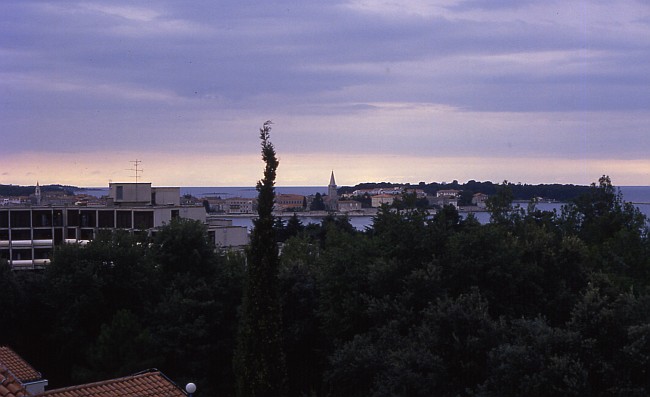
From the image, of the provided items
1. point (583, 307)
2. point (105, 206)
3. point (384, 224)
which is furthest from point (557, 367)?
point (105, 206)

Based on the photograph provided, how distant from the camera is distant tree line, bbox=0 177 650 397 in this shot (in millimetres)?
13031

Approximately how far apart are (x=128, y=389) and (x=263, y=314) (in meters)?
5.00

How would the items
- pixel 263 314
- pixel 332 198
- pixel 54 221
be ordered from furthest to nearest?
pixel 332 198
pixel 54 221
pixel 263 314

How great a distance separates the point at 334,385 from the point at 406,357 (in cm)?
349

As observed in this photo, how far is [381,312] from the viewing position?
16.1 meters

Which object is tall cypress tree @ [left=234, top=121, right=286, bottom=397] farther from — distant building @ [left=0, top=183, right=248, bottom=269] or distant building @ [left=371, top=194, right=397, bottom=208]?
distant building @ [left=0, top=183, right=248, bottom=269]

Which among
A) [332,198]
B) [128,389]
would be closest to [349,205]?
[332,198]

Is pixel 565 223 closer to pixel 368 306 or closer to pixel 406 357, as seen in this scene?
pixel 368 306

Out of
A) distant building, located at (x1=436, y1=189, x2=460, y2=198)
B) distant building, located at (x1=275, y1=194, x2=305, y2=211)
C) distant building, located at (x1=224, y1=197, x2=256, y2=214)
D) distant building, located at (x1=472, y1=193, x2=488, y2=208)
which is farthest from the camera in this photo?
distant building, located at (x1=224, y1=197, x2=256, y2=214)

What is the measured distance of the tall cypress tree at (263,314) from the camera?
48.1ft

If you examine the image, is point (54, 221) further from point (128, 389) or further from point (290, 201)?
point (290, 201)

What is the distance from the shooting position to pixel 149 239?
24.3 metres

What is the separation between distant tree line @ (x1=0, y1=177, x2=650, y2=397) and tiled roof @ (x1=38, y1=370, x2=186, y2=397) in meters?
4.65

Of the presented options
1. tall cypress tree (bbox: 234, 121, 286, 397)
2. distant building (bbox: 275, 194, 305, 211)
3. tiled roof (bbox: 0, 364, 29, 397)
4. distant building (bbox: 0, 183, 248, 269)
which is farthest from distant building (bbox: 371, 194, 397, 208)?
distant building (bbox: 275, 194, 305, 211)
